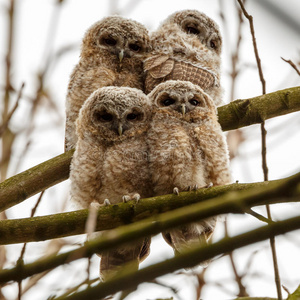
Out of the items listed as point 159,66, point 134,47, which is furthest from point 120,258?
point 134,47

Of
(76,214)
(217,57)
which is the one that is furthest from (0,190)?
(217,57)

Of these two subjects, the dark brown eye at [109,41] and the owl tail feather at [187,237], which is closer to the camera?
the owl tail feather at [187,237]

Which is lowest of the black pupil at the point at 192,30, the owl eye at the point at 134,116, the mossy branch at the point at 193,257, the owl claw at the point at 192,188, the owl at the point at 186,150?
the mossy branch at the point at 193,257

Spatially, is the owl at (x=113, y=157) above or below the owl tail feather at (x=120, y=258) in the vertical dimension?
above

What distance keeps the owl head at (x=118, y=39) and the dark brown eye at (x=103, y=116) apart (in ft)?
4.35

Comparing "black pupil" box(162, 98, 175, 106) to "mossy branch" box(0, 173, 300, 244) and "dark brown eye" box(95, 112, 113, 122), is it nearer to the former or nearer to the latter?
"dark brown eye" box(95, 112, 113, 122)

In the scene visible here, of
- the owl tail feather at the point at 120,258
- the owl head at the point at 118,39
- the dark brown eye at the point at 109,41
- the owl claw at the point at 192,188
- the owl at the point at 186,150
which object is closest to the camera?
the owl claw at the point at 192,188

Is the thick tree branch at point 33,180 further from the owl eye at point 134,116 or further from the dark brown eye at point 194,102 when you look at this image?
the dark brown eye at point 194,102

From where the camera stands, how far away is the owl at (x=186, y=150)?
348cm

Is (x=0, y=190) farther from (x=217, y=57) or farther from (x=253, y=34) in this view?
(x=217, y=57)

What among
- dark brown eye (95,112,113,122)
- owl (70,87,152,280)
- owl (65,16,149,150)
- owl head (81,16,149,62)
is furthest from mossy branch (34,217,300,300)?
owl head (81,16,149,62)

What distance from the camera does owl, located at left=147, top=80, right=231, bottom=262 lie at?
348cm

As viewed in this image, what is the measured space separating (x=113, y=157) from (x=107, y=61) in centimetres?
191

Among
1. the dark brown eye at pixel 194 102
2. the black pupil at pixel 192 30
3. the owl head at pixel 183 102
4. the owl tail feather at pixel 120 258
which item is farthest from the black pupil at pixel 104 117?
the black pupil at pixel 192 30
